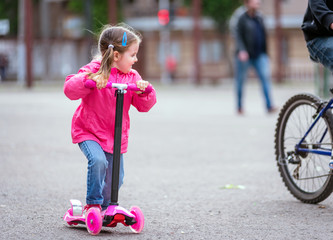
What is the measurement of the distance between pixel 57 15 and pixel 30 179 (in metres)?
54.1

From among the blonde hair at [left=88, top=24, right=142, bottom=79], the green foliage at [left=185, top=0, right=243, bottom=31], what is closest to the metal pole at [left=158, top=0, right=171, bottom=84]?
the green foliage at [left=185, top=0, right=243, bottom=31]

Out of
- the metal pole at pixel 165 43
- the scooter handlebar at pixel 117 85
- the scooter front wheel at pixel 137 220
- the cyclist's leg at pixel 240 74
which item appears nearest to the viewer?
the scooter handlebar at pixel 117 85

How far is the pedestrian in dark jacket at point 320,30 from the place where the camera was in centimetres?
511

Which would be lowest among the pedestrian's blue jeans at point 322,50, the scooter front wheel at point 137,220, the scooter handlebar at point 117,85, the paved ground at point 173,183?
the paved ground at point 173,183

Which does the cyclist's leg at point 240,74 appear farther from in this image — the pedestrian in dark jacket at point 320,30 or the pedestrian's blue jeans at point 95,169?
the pedestrian's blue jeans at point 95,169

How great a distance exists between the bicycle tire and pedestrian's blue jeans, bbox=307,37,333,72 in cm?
28

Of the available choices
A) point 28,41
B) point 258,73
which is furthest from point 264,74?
point 28,41

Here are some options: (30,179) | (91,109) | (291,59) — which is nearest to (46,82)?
(291,59)

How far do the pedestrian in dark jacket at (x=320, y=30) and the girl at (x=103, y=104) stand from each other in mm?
1347

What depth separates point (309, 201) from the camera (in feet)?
17.6

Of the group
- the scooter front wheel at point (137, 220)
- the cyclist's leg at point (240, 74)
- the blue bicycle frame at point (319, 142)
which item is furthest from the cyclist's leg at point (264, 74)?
the scooter front wheel at point (137, 220)

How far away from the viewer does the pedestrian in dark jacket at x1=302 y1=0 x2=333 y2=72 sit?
5.11 meters

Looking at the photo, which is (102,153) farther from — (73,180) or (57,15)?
(57,15)

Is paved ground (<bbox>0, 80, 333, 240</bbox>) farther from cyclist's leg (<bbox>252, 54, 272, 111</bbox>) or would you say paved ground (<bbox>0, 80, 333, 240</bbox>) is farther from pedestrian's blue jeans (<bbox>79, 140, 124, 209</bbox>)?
cyclist's leg (<bbox>252, 54, 272, 111</bbox>)
